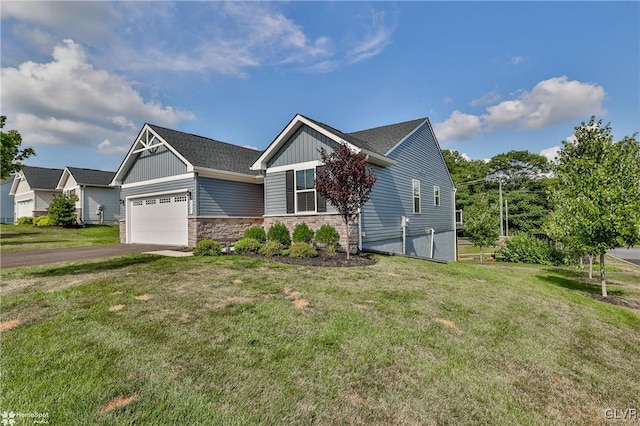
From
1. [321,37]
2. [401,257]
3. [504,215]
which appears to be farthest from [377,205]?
[504,215]

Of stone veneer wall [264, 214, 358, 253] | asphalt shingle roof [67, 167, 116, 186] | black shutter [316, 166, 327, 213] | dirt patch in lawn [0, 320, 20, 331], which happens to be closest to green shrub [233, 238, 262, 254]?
stone veneer wall [264, 214, 358, 253]

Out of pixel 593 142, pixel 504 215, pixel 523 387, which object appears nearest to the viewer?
pixel 523 387

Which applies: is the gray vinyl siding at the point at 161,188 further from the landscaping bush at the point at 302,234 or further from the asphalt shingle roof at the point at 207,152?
the landscaping bush at the point at 302,234

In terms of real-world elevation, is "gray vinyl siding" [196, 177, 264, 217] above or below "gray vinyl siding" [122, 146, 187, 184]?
below

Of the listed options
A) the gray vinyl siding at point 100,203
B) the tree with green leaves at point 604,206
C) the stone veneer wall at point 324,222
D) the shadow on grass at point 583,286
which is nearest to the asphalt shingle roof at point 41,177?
the gray vinyl siding at point 100,203

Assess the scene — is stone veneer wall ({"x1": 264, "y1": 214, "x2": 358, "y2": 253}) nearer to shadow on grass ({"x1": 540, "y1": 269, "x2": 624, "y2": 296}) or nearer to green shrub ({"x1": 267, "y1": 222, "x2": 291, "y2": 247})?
green shrub ({"x1": 267, "y1": 222, "x2": 291, "y2": 247})

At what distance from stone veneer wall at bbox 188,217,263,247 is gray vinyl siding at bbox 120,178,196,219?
1492mm

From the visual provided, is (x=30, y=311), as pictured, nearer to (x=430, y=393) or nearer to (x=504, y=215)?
(x=430, y=393)

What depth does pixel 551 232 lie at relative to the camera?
26.4ft

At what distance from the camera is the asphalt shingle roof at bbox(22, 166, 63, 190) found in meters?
27.7

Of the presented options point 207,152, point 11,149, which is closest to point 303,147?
point 207,152

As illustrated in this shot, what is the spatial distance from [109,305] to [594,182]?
11084 millimetres

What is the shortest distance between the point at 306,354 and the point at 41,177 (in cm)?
3852

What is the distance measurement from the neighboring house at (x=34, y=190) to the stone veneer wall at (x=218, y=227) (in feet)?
79.9
